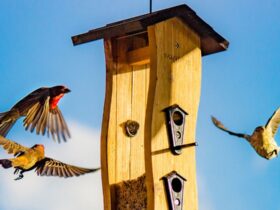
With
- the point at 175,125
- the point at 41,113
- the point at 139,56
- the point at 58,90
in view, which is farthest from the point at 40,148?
the point at 175,125

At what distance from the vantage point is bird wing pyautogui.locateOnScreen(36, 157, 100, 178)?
4.01 metres

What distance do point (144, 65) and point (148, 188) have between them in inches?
26.2

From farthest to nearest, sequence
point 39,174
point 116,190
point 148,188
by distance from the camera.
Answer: point 39,174 → point 116,190 → point 148,188

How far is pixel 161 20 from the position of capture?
360 centimetres

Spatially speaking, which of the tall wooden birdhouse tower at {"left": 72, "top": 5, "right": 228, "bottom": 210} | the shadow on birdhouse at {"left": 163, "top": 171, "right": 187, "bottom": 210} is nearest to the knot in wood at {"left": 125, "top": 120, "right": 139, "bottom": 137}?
the tall wooden birdhouse tower at {"left": 72, "top": 5, "right": 228, "bottom": 210}

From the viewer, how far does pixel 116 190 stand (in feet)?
11.8

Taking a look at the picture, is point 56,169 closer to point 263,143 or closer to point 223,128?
point 223,128

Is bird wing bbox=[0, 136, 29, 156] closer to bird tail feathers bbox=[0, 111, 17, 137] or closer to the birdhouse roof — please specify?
bird tail feathers bbox=[0, 111, 17, 137]

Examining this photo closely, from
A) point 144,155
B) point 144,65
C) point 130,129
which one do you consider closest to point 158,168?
point 144,155

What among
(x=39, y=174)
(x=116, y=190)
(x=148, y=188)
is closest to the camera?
(x=148, y=188)

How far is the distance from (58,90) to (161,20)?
2.61ft

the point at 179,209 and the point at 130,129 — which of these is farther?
the point at 130,129

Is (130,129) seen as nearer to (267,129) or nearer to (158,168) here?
(158,168)

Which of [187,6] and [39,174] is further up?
[187,6]
